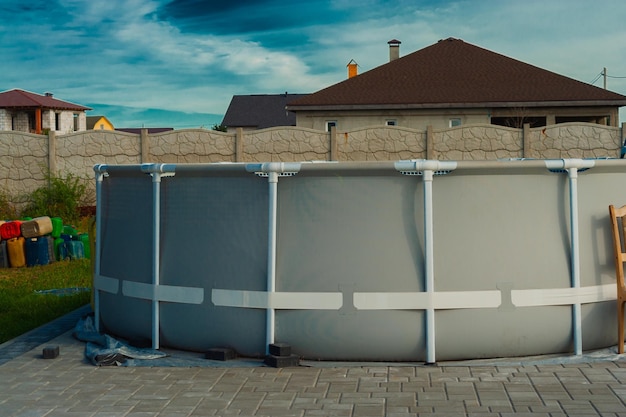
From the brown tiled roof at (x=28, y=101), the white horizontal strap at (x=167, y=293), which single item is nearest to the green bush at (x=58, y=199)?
the white horizontal strap at (x=167, y=293)

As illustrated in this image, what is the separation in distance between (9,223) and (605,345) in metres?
13.6

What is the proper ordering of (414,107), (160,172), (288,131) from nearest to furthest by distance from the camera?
(160,172) < (288,131) < (414,107)

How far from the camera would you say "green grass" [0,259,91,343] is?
1096 cm

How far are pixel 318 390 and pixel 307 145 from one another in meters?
19.6

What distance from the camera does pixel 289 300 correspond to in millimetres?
7555

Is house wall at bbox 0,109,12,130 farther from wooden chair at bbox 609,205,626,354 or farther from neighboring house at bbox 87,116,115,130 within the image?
wooden chair at bbox 609,205,626,354

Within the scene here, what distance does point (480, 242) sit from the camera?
296 inches

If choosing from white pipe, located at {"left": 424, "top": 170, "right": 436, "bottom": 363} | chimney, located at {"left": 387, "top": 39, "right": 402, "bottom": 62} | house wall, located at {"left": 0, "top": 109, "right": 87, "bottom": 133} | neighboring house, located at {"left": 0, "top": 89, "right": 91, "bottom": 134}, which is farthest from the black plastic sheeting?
house wall, located at {"left": 0, "top": 109, "right": 87, "bottom": 133}

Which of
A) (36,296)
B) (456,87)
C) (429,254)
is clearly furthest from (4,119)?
(429,254)

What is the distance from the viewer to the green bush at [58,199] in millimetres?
24422

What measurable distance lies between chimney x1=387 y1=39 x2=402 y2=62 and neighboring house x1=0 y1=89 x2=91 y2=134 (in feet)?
140

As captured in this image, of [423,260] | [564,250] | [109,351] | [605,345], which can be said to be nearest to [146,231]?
[109,351]

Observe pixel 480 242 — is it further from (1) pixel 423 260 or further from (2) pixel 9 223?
(2) pixel 9 223

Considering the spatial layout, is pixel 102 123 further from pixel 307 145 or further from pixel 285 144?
pixel 307 145
